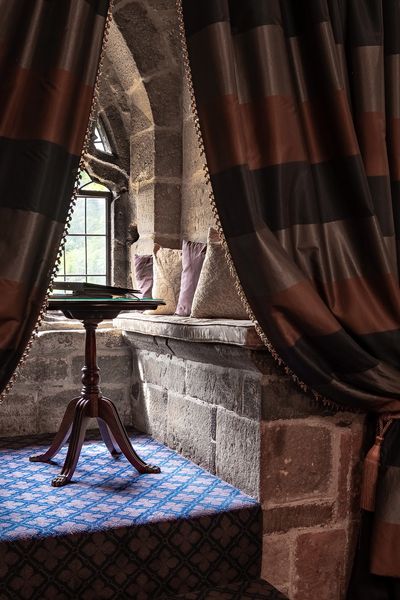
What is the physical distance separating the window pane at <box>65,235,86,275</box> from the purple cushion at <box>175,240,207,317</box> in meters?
0.87

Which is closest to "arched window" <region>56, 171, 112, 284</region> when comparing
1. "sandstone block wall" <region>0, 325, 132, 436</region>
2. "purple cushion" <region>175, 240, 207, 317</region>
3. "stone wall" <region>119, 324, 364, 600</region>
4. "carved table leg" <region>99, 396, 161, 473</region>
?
"sandstone block wall" <region>0, 325, 132, 436</region>

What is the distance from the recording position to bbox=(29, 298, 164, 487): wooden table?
8.45 ft

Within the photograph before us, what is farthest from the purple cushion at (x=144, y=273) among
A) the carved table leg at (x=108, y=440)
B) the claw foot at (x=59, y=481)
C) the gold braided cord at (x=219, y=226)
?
the gold braided cord at (x=219, y=226)

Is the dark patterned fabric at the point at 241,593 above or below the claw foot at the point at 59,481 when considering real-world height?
below

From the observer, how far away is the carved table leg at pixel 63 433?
2781 mm

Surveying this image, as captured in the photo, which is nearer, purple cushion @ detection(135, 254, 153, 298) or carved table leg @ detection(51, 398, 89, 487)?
carved table leg @ detection(51, 398, 89, 487)

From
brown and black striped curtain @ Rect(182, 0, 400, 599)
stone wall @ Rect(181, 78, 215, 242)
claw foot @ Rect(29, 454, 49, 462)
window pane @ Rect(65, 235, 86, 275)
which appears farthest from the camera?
window pane @ Rect(65, 235, 86, 275)

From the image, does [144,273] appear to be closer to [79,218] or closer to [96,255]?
[96,255]

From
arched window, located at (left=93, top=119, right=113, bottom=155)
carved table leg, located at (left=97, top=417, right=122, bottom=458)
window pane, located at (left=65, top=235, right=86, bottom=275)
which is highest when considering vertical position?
arched window, located at (left=93, top=119, right=113, bottom=155)

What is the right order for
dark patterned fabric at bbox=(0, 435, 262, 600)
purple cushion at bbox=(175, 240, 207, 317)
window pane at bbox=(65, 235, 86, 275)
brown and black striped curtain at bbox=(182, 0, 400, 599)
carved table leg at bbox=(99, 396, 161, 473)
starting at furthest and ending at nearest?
window pane at bbox=(65, 235, 86, 275), purple cushion at bbox=(175, 240, 207, 317), carved table leg at bbox=(99, 396, 161, 473), brown and black striped curtain at bbox=(182, 0, 400, 599), dark patterned fabric at bbox=(0, 435, 262, 600)

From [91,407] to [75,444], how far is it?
0.17 m

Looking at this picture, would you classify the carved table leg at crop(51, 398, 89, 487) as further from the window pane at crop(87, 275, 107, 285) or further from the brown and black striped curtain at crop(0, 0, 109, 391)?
the window pane at crop(87, 275, 107, 285)

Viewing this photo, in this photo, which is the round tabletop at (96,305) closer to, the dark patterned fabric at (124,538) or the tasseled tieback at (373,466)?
the dark patterned fabric at (124,538)

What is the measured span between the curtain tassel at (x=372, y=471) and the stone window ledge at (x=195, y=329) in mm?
545
